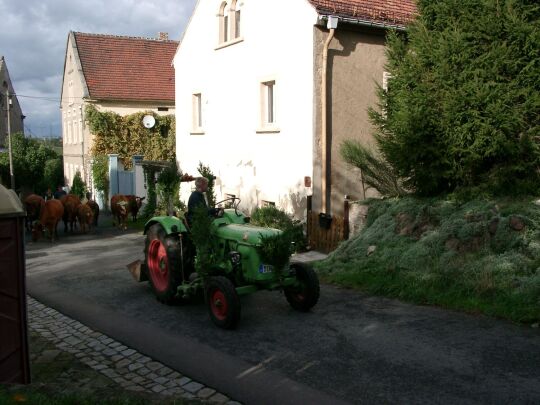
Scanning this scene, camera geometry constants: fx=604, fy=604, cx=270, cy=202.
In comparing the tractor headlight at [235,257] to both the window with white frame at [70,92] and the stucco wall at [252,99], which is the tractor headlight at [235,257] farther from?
the window with white frame at [70,92]

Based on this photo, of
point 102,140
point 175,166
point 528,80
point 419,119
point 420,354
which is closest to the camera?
point 420,354

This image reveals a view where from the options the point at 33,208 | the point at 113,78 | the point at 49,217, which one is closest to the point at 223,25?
the point at 49,217

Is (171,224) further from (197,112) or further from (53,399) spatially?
(197,112)

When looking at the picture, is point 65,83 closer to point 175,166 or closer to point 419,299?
point 175,166

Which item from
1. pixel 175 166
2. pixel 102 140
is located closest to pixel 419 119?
pixel 175 166

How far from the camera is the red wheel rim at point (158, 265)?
9.06m

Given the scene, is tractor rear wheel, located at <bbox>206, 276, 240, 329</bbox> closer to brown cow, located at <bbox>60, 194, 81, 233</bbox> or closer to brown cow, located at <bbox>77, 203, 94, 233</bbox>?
brown cow, located at <bbox>77, 203, 94, 233</bbox>

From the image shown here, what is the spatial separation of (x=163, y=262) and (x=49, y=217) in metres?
9.85

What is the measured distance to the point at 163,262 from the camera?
30.0 ft

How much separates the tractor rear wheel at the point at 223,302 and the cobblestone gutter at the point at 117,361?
113cm

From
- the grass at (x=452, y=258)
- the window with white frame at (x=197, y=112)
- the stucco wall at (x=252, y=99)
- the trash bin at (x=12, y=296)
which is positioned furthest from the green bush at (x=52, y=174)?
the trash bin at (x=12, y=296)

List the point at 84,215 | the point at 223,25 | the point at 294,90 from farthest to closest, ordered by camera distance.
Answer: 1. the point at 84,215
2. the point at 223,25
3. the point at 294,90

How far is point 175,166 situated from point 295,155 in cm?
774

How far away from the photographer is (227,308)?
7238 millimetres
